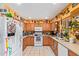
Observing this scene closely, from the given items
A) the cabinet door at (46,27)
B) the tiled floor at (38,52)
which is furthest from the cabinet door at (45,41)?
the tiled floor at (38,52)

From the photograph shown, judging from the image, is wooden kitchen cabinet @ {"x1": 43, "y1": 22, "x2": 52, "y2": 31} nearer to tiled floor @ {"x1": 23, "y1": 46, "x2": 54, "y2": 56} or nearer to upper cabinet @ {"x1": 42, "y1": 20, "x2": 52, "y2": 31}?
upper cabinet @ {"x1": 42, "y1": 20, "x2": 52, "y2": 31}

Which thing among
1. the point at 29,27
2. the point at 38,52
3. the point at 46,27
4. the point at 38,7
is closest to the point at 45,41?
the point at 46,27

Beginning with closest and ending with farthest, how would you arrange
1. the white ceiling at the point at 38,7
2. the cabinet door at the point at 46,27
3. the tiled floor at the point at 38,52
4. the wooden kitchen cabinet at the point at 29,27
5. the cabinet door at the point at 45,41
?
the white ceiling at the point at 38,7, the tiled floor at the point at 38,52, the cabinet door at the point at 45,41, the wooden kitchen cabinet at the point at 29,27, the cabinet door at the point at 46,27

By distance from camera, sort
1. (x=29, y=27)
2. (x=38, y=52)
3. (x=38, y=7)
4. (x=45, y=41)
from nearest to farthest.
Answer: (x=38, y=7) → (x=38, y=52) → (x=45, y=41) → (x=29, y=27)

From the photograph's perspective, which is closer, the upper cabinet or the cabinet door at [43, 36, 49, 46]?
the cabinet door at [43, 36, 49, 46]

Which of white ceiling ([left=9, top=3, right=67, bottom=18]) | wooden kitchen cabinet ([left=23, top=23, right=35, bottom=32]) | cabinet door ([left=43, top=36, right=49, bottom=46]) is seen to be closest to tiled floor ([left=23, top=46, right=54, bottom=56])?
white ceiling ([left=9, top=3, right=67, bottom=18])

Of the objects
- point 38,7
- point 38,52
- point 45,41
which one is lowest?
point 38,52

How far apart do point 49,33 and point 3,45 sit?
9.45m

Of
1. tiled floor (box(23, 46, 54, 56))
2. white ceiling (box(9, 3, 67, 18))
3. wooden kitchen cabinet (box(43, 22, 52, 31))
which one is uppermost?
white ceiling (box(9, 3, 67, 18))

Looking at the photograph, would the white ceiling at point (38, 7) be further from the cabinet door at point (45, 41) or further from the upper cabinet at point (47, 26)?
the upper cabinet at point (47, 26)

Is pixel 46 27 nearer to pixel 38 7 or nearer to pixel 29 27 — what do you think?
pixel 29 27

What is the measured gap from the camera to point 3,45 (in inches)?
99.0

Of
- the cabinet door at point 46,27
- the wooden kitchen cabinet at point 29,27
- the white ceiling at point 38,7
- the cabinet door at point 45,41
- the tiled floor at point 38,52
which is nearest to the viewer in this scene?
the white ceiling at point 38,7

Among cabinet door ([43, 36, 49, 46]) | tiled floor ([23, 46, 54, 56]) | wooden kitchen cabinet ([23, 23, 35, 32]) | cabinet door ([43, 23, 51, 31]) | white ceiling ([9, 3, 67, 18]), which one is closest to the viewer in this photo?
white ceiling ([9, 3, 67, 18])
